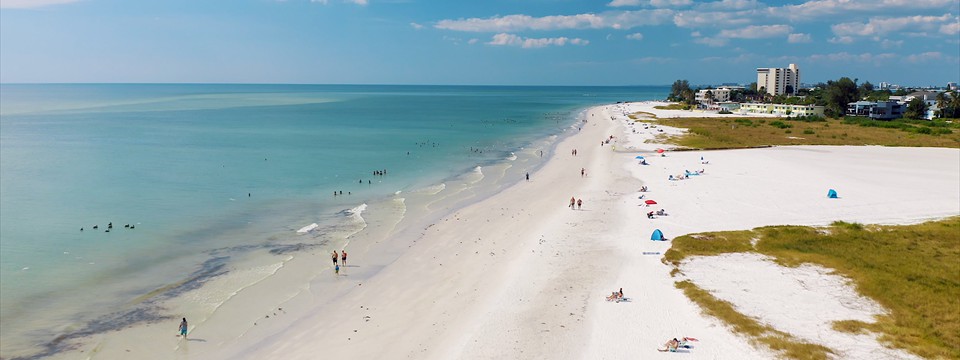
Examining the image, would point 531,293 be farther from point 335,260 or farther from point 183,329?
point 183,329

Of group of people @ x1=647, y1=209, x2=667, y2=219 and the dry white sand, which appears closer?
the dry white sand

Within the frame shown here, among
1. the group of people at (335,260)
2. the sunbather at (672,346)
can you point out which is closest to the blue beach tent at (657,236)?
the sunbather at (672,346)

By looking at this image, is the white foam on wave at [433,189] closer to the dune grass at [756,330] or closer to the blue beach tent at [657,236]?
the blue beach tent at [657,236]

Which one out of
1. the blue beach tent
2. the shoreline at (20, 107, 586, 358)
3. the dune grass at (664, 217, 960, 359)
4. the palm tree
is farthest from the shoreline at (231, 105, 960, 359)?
the palm tree

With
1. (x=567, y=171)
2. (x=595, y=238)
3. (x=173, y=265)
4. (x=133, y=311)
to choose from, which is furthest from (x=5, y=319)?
(x=567, y=171)

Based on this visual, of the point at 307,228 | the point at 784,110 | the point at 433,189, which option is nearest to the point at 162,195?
the point at 307,228

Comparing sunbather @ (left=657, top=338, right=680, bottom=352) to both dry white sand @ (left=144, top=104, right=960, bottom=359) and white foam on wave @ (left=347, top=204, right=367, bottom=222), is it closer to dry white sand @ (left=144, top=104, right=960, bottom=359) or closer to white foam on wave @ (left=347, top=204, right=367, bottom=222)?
dry white sand @ (left=144, top=104, right=960, bottom=359)
